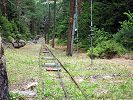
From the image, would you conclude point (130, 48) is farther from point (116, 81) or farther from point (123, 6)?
point (116, 81)

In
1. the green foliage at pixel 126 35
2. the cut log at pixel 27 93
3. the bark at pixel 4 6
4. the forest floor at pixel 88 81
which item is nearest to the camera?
the cut log at pixel 27 93

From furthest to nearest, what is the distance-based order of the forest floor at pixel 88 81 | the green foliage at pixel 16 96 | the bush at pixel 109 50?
the bush at pixel 109 50
the forest floor at pixel 88 81
the green foliage at pixel 16 96

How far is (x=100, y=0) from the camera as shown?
104 feet

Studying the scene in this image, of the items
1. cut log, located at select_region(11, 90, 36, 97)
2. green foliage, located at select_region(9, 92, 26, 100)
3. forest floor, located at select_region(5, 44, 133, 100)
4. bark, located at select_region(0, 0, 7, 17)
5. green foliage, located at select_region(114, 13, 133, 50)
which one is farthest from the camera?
bark, located at select_region(0, 0, 7, 17)

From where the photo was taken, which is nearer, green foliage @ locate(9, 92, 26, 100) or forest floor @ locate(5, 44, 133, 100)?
green foliage @ locate(9, 92, 26, 100)

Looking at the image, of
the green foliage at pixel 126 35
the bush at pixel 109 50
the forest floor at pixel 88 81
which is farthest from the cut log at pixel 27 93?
the green foliage at pixel 126 35

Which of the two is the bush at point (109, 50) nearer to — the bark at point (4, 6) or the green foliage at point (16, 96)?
the green foliage at point (16, 96)

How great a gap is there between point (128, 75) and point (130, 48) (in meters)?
9.98

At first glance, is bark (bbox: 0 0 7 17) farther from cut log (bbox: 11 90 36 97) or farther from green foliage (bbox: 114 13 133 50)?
cut log (bbox: 11 90 36 97)

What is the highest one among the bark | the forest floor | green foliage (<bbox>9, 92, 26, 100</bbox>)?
the bark

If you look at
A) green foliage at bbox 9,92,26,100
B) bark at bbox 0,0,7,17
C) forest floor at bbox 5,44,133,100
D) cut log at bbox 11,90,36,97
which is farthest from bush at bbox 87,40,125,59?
bark at bbox 0,0,7,17

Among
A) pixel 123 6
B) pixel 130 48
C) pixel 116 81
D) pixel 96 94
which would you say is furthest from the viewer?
pixel 123 6

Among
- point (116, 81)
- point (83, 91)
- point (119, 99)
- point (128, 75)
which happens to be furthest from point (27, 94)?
point (128, 75)

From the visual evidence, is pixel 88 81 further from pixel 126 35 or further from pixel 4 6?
pixel 4 6
